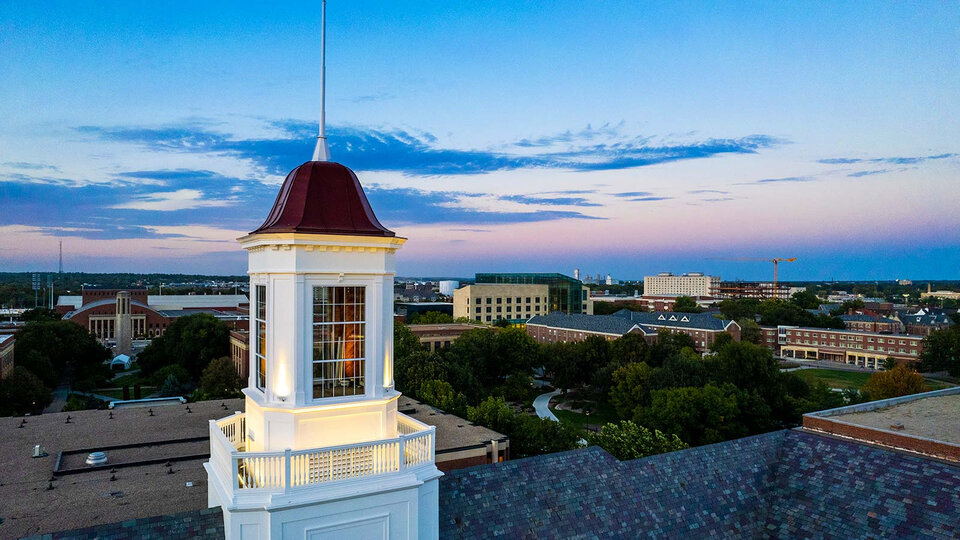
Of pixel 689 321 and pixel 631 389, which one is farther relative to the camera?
pixel 689 321

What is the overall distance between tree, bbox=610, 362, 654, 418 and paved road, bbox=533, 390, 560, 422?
616 centimetres

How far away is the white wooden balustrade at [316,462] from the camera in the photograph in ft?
30.1

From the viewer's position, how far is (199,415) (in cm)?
3042

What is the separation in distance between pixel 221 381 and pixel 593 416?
37.4 m

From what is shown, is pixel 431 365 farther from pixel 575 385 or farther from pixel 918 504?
pixel 918 504

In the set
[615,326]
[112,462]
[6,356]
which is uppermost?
[112,462]

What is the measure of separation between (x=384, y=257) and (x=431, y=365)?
134ft

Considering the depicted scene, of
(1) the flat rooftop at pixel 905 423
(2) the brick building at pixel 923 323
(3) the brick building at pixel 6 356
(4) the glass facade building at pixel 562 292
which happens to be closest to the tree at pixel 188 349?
(3) the brick building at pixel 6 356

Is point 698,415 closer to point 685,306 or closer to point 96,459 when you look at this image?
point 96,459

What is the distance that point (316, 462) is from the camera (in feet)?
31.4

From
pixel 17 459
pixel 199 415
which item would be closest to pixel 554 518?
pixel 17 459

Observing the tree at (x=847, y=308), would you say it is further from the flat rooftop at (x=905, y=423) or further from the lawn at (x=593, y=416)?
the flat rooftop at (x=905, y=423)

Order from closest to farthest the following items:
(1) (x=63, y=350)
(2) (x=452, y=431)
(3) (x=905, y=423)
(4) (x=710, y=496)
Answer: (4) (x=710, y=496) → (3) (x=905, y=423) → (2) (x=452, y=431) → (1) (x=63, y=350)

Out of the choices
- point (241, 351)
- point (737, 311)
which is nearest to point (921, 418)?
point (241, 351)
